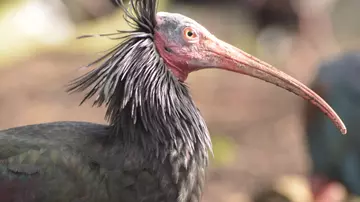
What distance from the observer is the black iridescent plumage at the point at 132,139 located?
10.6ft

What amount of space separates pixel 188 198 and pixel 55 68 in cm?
695

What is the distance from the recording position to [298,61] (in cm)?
1023

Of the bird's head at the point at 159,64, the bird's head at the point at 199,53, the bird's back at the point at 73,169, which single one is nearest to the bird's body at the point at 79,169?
the bird's back at the point at 73,169

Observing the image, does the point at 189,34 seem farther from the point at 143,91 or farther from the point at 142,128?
the point at 142,128

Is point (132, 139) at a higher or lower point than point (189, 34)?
lower

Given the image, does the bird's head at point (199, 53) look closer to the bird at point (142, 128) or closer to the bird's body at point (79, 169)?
the bird at point (142, 128)

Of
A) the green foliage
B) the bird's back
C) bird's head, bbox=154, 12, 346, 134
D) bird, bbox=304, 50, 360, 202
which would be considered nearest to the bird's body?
the bird's back

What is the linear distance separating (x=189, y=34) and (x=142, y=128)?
1.62ft

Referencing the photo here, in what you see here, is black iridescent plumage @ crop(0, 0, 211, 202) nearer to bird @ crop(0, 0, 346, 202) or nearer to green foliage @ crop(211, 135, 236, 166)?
bird @ crop(0, 0, 346, 202)

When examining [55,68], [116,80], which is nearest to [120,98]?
[116,80]

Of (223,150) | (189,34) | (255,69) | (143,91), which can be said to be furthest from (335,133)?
(143,91)

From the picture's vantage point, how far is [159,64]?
134 inches

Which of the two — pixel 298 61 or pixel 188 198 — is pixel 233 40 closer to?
pixel 298 61

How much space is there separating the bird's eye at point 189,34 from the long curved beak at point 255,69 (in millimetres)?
64
